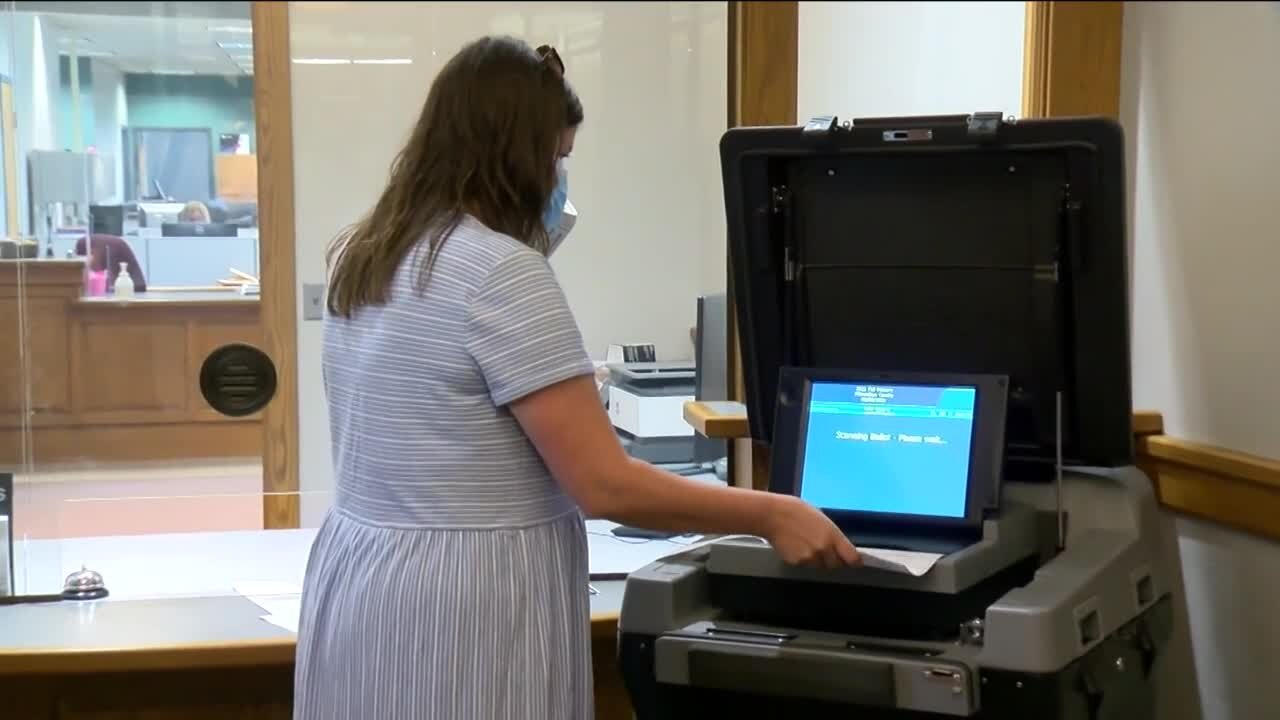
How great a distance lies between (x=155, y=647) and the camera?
1.71m

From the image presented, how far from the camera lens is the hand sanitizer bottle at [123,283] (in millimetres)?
2230

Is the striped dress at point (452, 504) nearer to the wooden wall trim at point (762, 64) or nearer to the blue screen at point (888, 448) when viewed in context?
the blue screen at point (888, 448)

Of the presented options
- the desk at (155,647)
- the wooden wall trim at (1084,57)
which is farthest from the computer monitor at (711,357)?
the wooden wall trim at (1084,57)

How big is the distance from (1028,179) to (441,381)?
726mm

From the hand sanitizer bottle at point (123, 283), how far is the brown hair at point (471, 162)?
1072 millimetres

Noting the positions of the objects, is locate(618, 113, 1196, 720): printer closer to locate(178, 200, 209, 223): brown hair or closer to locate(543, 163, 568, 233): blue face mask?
locate(543, 163, 568, 233): blue face mask

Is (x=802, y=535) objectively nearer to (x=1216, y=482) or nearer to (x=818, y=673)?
(x=818, y=673)

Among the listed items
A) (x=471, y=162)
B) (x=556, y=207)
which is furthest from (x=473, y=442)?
(x=556, y=207)

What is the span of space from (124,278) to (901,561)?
1438 mm

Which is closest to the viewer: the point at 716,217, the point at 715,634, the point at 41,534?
the point at 715,634

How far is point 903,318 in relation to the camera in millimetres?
1672

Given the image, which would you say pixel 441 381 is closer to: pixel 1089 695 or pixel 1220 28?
pixel 1089 695

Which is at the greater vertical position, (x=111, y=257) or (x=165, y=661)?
(x=111, y=257)

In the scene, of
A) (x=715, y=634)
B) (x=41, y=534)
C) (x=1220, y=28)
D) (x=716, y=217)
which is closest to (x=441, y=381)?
(x=715, y=634)
